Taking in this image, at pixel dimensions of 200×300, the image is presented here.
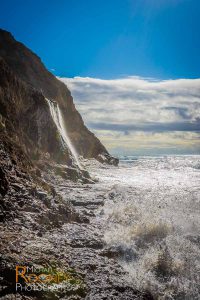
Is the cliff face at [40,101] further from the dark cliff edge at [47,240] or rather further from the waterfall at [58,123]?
the dark cliff edge at [47,240]

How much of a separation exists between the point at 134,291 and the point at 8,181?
11.6ft

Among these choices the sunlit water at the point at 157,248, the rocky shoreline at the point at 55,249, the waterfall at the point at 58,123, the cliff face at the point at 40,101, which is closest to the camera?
the rocky shoreline at the point at 55,249

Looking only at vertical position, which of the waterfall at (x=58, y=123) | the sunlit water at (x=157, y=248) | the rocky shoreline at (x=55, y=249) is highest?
the waterfall at (x=58, y=123)

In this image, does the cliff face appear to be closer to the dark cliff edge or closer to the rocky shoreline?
the dark cliff edge

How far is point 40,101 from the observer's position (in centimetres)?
2453

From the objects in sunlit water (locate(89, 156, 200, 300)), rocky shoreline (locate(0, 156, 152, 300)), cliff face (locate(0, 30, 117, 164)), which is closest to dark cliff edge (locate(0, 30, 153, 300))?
rocky shoreline (locate(0, 156, 152, 300))

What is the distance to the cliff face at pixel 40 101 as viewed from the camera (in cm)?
2173

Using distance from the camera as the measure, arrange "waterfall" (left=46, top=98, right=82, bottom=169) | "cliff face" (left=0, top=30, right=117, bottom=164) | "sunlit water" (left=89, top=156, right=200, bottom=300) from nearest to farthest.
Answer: "sunlit water" (left=89, top=156, right=200, bottom=300) < "cliff face" (left=0, top=30, right=117, bottom=164) < "waterfall" (left=46, top=98, right=82, bottom=169)

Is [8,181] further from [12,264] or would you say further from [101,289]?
[101,289]

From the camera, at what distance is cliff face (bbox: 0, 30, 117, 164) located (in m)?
21.7

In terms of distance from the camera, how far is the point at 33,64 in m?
44.4

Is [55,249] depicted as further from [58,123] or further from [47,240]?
[58,123]

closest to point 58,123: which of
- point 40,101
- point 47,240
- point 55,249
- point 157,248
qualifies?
point 40,101

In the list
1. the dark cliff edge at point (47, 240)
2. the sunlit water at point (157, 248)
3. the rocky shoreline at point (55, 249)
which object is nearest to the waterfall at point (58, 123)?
the dark cliff edge at point (47, 240)
